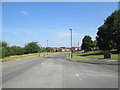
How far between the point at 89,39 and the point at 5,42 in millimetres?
47548

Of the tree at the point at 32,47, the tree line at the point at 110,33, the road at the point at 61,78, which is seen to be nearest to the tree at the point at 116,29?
the tree line at the point at 110,33

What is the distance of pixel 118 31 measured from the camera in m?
53.9

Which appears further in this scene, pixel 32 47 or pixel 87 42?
pixel 32 47

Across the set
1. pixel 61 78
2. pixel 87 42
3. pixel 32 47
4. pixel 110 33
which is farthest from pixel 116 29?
pixel 32 47

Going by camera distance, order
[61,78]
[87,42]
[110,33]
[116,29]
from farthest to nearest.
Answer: [87,42], [110,33], [116,29], [61,78]

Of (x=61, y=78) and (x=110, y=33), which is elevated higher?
(x=110, y=33)

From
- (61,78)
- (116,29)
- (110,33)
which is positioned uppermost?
(116,29)

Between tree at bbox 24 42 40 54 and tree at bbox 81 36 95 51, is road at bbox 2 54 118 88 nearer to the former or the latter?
tree at bbox 81 36 95 51

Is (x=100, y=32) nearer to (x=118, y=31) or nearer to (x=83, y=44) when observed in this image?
(x=118, y=31)

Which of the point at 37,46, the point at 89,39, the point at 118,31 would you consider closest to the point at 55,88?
the point at 118,31

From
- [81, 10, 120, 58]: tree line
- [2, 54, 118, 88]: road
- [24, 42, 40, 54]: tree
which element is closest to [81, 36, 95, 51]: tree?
[24, 42, 40, 54]: tree

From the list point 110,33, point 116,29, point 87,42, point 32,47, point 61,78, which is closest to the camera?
point 61,78

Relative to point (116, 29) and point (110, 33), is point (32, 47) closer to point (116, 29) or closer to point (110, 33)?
point (110, 33)

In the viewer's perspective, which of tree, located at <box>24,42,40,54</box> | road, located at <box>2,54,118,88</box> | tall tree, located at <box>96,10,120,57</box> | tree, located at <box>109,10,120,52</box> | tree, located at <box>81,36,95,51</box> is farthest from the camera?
tree, located at <box>24,42,40,54</box>
